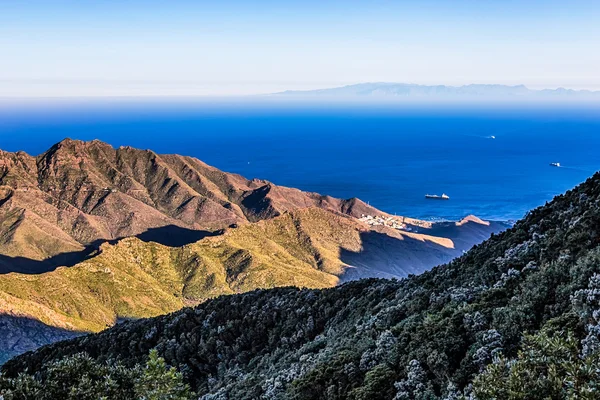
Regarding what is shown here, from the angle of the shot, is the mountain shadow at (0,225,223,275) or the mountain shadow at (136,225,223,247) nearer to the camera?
the mountain shadow at (0,225,223,275)

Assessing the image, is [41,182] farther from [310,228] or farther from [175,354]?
[175,354]

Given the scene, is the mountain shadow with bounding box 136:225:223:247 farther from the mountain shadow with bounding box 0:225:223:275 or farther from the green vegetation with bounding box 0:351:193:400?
the green vegetation with bounding box 0:351:193:400

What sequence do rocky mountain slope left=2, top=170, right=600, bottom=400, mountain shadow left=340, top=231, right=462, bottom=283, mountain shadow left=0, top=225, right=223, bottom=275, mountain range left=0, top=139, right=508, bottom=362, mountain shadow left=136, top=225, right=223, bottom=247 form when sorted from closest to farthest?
rocky mountain slope left=2, top=170, right=600, bottom=400, mountain range left=0, top=139, right=508, bottom=362, mountain shadow left=0, top=225, right=223, bottom=275, mountain shadow left=340, top=231, right=462, bottom=283, mountain shadow left=136, top=225, right=223, bottom=247

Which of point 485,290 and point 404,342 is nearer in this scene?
point 404,342

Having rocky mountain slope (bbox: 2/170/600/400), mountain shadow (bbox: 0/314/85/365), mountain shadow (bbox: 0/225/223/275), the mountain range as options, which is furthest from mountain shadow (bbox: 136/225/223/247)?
rocky mountain slope (bbox: 2/170/600/400)

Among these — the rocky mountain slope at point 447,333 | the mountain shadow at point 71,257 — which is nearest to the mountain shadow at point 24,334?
the mountain shadow at point 71,257

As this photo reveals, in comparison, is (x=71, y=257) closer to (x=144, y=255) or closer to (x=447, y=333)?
(x=144, y=255)

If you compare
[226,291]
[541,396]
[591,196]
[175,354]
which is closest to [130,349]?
[175,354]
